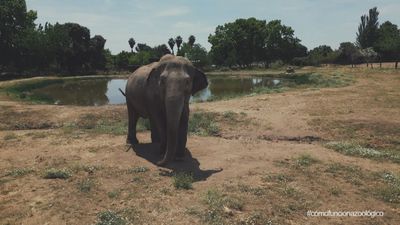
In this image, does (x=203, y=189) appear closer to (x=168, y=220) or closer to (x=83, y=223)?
(x=168, y=220)

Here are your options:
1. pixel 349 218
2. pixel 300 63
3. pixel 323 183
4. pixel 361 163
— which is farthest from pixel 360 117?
pixel 300 63

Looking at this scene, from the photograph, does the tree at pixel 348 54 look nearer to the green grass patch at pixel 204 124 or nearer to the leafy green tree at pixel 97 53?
the leafy green tree at pixel 97 53

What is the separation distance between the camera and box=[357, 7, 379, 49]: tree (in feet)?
427

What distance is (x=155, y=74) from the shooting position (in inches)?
540

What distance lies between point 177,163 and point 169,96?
7.80ft

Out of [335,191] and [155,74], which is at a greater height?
[155,74]

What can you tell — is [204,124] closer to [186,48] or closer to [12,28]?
[12,28]

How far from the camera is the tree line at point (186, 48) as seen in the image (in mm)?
77500

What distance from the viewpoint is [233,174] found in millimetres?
12047

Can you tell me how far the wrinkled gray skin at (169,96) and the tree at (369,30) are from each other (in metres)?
122

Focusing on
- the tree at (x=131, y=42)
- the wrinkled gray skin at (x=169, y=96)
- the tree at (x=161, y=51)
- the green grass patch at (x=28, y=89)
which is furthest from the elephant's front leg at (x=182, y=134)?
the tree at (x=131, y=42)

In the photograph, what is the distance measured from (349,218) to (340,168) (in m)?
3.73

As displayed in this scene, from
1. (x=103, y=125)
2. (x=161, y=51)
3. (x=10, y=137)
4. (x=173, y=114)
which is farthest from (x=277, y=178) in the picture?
(x=161, y=51)

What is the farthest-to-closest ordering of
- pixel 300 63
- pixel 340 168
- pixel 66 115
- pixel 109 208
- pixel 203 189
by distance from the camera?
pixel 300 63 → pixel 66 115 → pixel 340 168 → pixel 203 189 → pixel 109 208
